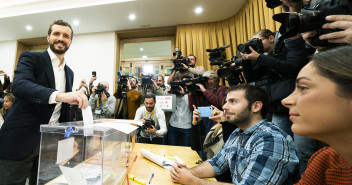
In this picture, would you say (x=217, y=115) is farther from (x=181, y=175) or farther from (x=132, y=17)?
(x=132, y=17)

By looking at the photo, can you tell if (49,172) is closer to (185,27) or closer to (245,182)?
(245,182)

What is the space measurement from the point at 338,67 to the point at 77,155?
91 cm

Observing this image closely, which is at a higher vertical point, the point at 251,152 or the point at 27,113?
the point at 27,113

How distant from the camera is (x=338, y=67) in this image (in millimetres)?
469

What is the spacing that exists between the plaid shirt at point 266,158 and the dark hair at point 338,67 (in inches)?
16.6

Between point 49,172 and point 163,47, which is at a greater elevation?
point 163,47

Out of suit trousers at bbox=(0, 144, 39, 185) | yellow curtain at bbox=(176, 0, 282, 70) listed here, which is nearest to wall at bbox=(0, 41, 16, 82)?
yellow curtain at bbox=(176, 0, 282, 70)

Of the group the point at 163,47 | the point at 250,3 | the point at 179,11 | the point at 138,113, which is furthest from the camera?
the point at 163,47

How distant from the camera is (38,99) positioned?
2.91ft

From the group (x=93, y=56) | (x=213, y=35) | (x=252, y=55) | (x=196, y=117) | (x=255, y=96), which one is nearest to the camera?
(x=255, y=96)

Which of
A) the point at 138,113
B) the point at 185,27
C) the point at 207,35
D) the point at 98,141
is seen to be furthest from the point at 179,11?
the point at 98,141

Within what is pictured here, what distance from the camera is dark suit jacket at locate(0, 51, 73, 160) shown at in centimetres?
91

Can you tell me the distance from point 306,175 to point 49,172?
1.01 metres

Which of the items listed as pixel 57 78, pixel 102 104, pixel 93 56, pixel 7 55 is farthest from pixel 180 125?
pixel 7 55
